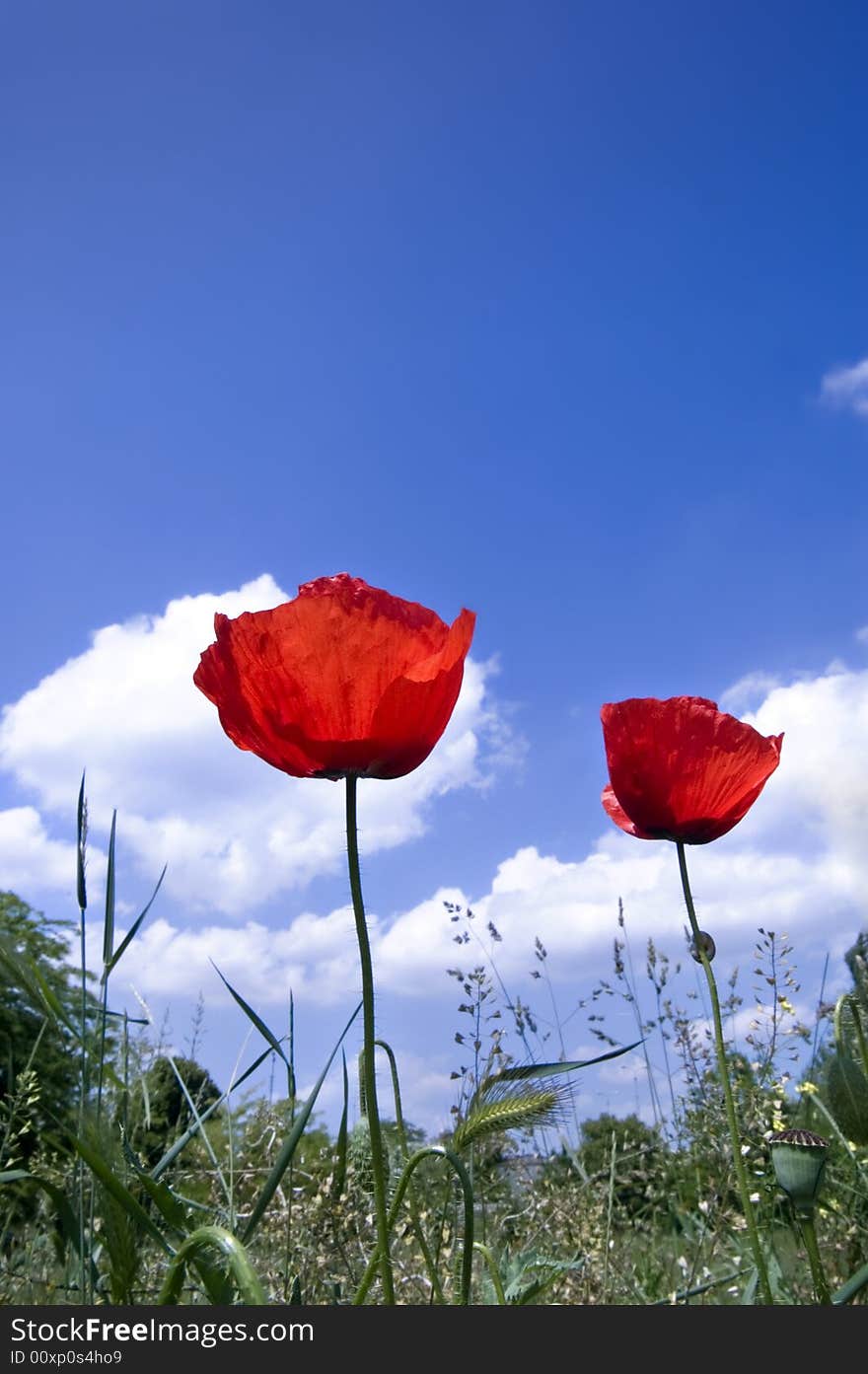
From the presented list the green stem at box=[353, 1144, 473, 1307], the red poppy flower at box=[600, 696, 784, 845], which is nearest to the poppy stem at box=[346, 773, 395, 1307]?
the green stem at box=[353, 1144, 473, 1307]

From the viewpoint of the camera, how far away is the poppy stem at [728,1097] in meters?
1.26

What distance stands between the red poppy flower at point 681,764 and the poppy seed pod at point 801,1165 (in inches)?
19.1

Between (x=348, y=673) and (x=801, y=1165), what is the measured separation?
784 millimetres

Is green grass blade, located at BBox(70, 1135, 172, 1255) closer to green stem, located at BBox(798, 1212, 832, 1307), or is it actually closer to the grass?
the grass

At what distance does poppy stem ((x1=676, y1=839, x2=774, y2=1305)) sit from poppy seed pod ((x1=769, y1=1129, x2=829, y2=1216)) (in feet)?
0.15

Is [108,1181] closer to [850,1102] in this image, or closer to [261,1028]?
[261,1028]

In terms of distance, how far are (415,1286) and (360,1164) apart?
1.07 feet

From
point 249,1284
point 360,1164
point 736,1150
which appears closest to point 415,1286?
point 360,1164

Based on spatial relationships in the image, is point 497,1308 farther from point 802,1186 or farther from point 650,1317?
point 802,1186

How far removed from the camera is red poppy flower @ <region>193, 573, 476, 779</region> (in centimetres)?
113

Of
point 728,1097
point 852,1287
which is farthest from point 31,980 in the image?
point 852,1287

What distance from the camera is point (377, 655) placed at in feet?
3.70

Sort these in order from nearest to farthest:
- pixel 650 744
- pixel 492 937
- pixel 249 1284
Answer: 1. pixel 249 1284
2. pixel 650 744
3. pixel 492 937

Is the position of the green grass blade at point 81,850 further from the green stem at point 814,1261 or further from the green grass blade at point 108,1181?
the green stem at point 814,1261
